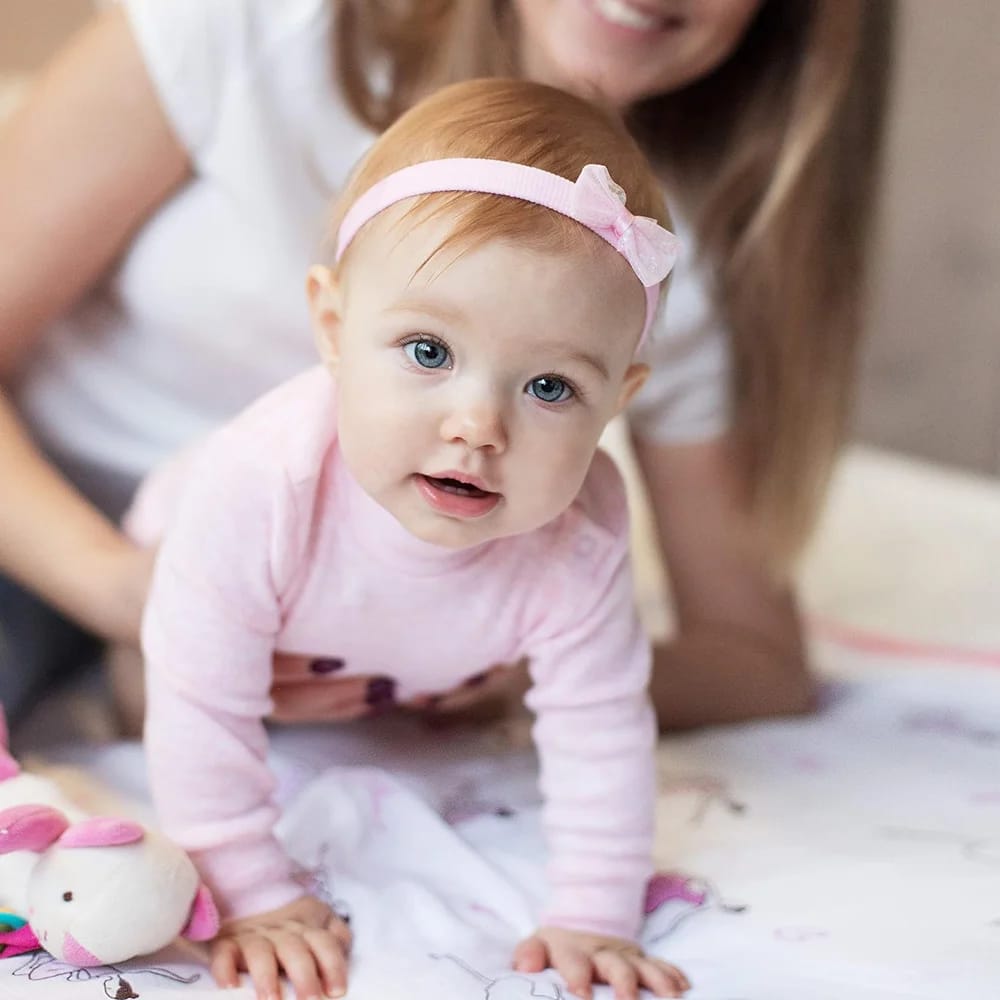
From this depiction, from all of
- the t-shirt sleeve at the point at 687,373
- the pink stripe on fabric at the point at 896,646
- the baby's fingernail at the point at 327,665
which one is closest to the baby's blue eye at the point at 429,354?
the baby's fingernail at the point at 327,665

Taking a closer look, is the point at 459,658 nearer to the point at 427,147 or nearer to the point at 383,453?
the point at 383,453

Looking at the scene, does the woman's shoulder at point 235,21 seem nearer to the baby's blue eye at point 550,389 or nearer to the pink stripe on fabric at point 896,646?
the baby's blue eye at point 550,389

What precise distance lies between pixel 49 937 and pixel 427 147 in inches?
18.0

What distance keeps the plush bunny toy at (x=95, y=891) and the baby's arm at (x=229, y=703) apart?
0.03 meters

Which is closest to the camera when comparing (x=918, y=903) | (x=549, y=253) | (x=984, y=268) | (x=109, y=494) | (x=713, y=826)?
(x=549, y=253)

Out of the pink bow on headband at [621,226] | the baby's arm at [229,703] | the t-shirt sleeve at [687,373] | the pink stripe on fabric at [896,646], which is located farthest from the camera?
the pink stripe on fabric at [896,646]

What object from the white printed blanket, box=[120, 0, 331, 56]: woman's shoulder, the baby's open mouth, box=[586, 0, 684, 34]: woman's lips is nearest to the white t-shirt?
box=[120, 0, 331, 56]: woman's shoulder

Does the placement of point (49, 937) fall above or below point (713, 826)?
above

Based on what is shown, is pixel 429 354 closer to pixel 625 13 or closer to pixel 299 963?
pixel 299 963

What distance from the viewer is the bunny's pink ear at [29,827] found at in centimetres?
72

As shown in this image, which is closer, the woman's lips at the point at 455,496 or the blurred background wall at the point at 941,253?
the woman's lips at the point at 455,496

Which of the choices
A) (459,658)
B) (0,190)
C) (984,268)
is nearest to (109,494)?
(0,190)

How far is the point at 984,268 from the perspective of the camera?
5.99 feet

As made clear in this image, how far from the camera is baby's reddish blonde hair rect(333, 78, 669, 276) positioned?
0.68 meters
